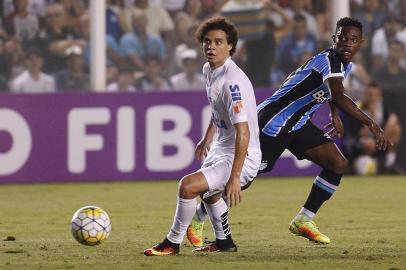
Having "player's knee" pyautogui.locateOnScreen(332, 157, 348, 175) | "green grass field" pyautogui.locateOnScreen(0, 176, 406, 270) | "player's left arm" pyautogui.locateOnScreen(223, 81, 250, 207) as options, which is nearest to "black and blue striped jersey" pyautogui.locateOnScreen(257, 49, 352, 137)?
"player's knee" pyautogui.locateOnScreen(332, 157, 348, 175)

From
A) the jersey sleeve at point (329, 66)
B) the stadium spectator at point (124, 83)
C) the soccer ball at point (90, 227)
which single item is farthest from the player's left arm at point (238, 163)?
the stadium spectator at point (124, 83)

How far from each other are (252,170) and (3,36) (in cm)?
830

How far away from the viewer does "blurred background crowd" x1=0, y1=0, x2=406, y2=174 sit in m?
16.2

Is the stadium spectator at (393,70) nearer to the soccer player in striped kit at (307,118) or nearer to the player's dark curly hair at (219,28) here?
the soccer player in striped kit at (307,118)

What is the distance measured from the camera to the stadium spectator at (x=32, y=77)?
16.1 m

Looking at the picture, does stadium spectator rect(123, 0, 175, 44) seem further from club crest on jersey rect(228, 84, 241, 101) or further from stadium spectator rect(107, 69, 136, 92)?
club crest on jersey rect(228, 84, 241, 101)

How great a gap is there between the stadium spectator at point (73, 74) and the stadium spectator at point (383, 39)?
439cm

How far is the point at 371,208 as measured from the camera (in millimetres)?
12875

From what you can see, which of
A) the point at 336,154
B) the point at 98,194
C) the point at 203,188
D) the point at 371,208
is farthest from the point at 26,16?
the point at 203,188

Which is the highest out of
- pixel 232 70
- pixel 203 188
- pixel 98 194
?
pixel 232 70

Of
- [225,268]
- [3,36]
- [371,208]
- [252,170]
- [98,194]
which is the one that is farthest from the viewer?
[3,36]

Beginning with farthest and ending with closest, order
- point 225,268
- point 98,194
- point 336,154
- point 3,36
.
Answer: point 3,36, point 98,194, point 336,154, point 225,268

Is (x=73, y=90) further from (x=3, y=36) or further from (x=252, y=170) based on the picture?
(x=252, y=170)

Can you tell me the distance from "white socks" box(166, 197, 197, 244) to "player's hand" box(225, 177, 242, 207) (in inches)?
15.8
